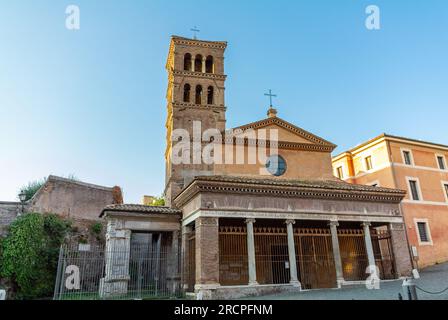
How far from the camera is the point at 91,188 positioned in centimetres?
2091

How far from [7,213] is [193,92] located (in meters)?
12.3

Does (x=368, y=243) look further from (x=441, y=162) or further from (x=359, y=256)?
(x=441, y=162)

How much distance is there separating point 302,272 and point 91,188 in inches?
537

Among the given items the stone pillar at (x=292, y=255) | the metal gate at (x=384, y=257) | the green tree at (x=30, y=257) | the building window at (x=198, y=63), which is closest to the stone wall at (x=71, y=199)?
the green tree at (x=30, y=257)

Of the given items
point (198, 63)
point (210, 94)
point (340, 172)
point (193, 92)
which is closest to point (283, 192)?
point (193, 92)

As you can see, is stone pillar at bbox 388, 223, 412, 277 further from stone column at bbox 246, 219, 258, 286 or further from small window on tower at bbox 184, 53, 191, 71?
small window on tower at bbox 184, 53, 191, 71

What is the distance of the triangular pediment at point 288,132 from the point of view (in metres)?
17.9

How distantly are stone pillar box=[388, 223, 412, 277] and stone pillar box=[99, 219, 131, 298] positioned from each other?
12.0 metres

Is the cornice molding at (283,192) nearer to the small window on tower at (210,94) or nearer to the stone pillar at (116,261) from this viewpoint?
the stone pillar at (116,261)

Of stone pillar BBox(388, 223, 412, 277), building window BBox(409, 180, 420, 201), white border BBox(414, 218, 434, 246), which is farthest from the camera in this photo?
building window BBox(409, 180, 420, 201)

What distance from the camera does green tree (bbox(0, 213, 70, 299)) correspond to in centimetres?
1492

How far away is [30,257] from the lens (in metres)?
15.3

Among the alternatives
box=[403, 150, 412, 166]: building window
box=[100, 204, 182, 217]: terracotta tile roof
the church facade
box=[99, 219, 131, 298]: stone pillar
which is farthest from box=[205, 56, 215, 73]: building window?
box=[403, 150, 412, 166]: building window
